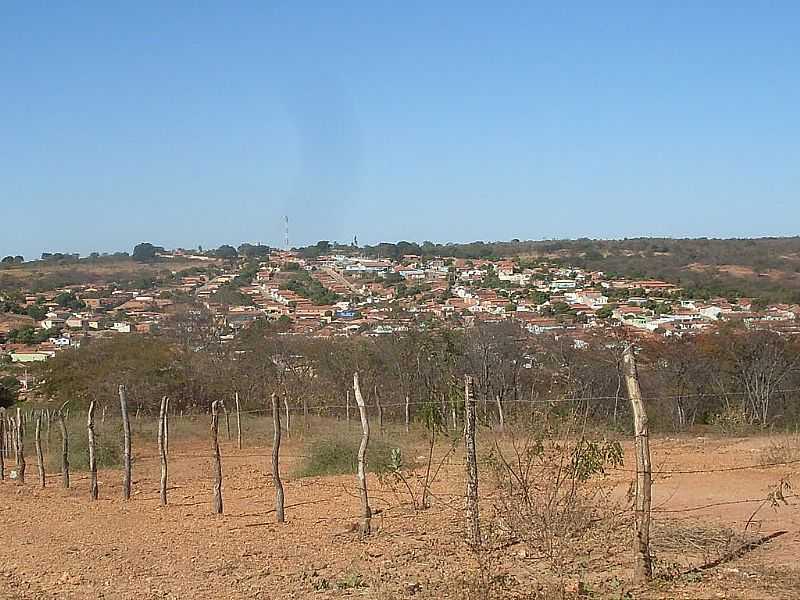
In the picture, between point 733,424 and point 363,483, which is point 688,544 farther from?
point 733,424

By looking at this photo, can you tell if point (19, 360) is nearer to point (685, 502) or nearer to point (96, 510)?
point (96, 510)

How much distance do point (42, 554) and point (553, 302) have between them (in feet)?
127

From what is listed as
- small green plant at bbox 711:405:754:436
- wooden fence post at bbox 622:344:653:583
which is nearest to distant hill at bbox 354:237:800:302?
small green plant at bbox 711:405:754:436

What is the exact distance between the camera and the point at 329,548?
8570 millimetres

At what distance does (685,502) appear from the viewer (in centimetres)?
1023

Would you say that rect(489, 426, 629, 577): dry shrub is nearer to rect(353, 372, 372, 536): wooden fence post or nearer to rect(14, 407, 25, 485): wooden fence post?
rect(353, 372, 372, 536): wooden fence post

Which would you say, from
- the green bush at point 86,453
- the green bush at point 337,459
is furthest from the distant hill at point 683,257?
the green bush at point 86,453

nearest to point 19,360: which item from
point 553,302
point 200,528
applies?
point 553,302

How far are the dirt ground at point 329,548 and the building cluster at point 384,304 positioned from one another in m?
18.4

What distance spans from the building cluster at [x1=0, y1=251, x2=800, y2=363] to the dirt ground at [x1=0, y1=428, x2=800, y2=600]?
18.4m

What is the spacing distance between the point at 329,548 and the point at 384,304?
42.1 meters

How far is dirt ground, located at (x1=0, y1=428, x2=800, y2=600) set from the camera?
657 cm

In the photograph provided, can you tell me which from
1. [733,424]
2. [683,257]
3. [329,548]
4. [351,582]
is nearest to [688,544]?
[351,582]

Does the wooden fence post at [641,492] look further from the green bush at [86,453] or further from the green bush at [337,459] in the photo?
the green bush at [86,453]
